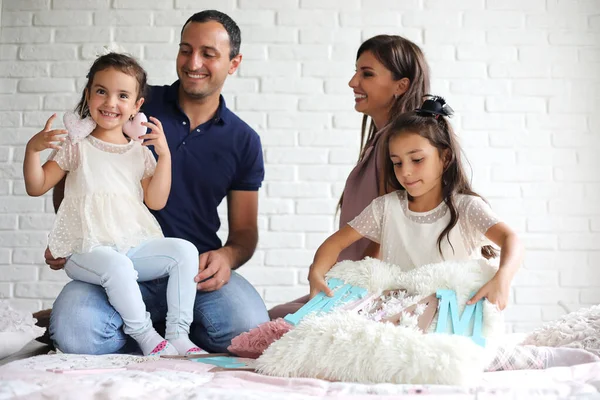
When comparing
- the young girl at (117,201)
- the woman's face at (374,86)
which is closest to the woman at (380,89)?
the woman's face at (374,86)

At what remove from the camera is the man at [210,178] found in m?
2.02

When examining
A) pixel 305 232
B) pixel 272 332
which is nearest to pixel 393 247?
pixel 272 332

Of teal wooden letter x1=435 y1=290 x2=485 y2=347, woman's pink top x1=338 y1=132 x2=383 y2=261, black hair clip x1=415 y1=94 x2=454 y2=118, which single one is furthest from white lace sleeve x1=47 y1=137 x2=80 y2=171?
teal wooden letter x1=435 y1=290 x2=485 y2=347

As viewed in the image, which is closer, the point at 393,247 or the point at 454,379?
the point at 454,379

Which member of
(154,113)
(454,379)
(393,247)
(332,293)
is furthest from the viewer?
(154,113)

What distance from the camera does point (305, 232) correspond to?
3.28 m

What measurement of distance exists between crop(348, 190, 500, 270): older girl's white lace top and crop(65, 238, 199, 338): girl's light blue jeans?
1.56 feet

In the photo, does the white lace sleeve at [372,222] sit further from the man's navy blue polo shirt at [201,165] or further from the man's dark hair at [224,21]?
the man's dark hair at [224,21]

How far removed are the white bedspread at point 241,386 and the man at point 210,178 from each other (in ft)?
2.07

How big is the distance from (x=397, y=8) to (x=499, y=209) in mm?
1093

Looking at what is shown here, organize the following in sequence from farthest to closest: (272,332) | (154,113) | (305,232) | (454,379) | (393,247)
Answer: (305,232) < (154,113) < (393,247) < (272,332) < (454,379)

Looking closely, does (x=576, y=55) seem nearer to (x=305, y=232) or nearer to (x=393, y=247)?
(x=305, y=232)

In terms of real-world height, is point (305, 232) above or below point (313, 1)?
below

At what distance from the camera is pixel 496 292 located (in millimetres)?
1528
